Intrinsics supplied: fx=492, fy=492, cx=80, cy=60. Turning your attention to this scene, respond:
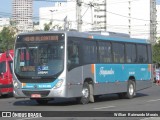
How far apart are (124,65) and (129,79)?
1060 mm

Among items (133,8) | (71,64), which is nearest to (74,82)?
(71,64)

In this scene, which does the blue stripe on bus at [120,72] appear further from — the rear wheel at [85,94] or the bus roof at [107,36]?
the bus roof at [107,36]

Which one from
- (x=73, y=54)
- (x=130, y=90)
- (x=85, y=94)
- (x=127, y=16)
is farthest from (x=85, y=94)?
(x=127, y=16)

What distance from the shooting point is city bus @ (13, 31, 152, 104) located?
18766mm

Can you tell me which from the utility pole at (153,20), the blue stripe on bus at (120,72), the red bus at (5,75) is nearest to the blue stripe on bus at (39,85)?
the blue stripe on bus at (120,72)

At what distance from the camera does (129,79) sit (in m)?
24.2

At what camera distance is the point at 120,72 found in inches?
909

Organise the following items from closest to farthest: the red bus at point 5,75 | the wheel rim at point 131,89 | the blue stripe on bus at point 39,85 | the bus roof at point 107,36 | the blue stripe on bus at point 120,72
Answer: the blue stripe on bus at point 39,85 → the bus roof at point 107,36 → the blue stripe on bus at point 120,72 → the wheel rim at point 131,89 → the red bus at point 5,75

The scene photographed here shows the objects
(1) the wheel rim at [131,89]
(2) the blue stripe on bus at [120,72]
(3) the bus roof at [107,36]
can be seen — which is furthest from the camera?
(1) the wheel rim at [131,89]

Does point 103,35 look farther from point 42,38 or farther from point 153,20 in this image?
point 153,20

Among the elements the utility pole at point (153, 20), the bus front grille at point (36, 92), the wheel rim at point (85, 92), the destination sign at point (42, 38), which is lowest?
Result: the wheel rim at point (85, 92)

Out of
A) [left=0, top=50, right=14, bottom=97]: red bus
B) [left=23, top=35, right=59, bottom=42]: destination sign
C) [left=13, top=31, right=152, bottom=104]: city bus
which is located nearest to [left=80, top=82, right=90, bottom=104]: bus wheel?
[left=13, top=31, right=152, bottom=104]: city bus

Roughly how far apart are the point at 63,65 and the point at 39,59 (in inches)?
39.1

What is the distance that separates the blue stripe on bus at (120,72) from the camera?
21.3 meters
